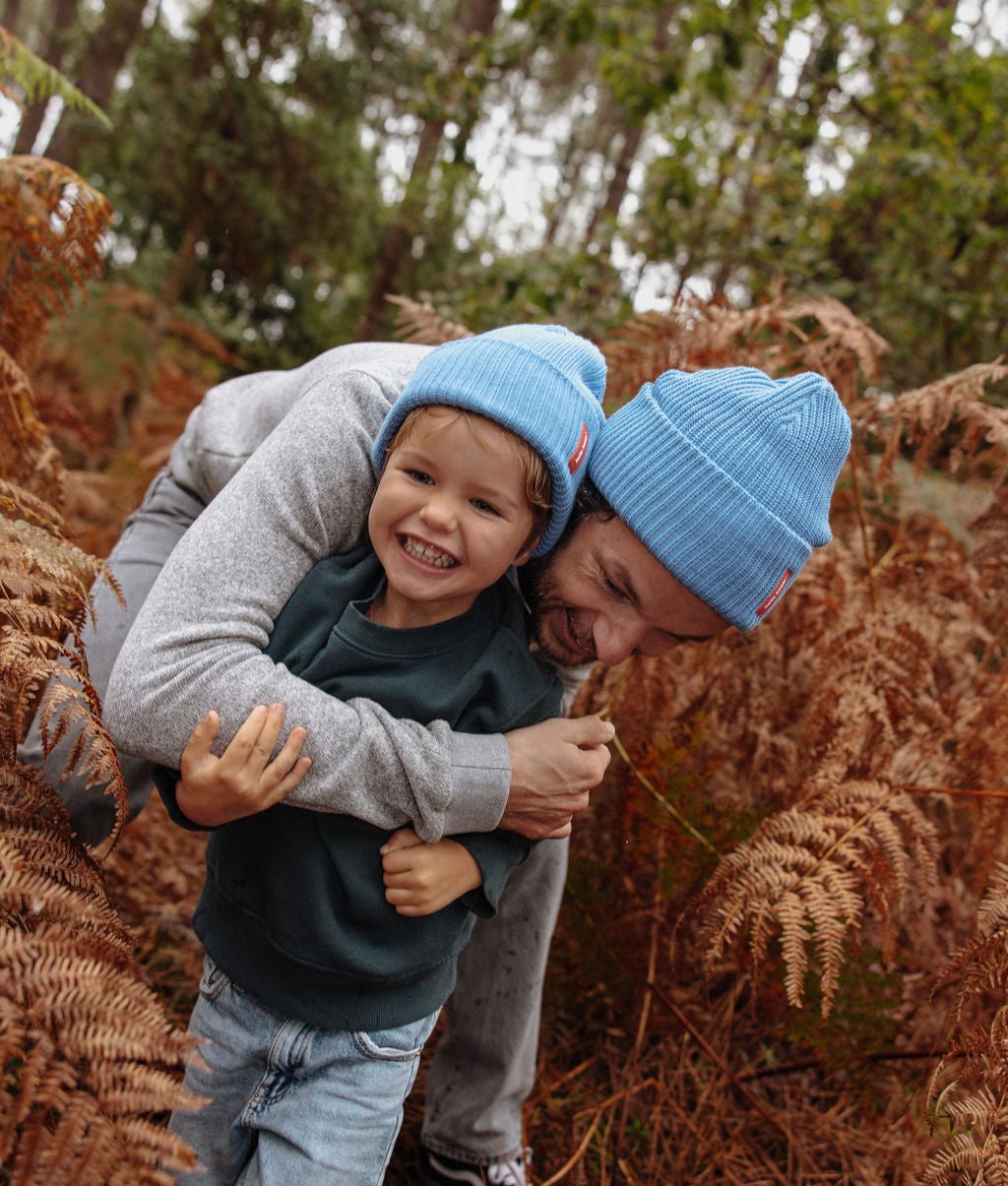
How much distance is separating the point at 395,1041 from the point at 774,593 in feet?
3.60

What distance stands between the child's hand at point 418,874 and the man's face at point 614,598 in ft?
1.54

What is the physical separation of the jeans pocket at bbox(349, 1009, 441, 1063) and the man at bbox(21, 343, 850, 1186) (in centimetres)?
40

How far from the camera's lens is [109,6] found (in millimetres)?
8195

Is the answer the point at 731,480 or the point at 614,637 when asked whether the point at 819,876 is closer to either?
the point at 614,637

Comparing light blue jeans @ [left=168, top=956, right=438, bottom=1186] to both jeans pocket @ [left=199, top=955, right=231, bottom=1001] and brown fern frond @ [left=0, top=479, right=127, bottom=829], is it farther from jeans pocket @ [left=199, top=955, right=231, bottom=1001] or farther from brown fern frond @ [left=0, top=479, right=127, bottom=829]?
brown fern frond @ [left=0, top=479, right=127, bottom=829]

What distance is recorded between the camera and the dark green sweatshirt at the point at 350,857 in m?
1.70

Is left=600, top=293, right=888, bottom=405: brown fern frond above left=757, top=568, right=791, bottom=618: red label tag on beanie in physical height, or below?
above

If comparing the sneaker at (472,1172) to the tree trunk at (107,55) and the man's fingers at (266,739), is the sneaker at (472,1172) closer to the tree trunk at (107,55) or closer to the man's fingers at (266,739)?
the man's fingers at (266,739)

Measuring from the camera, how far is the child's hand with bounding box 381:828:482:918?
1.66 metres

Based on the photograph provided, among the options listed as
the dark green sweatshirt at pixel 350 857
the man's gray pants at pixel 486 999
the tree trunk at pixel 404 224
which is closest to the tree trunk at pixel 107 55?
the tree trunk at pixel 404 224

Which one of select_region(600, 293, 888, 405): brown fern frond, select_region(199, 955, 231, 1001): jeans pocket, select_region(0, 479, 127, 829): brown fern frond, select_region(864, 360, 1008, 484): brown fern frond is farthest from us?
select_region(600, 293, 888, 405): brown fern frond

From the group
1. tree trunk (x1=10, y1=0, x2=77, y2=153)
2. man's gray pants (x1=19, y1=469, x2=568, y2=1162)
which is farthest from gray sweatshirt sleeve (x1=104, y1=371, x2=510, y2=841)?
tree trunk (x1=10, y1=0, x2=77, y2=153)

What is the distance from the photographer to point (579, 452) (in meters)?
1.73

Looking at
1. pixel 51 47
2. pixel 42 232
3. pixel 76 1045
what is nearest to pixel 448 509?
pixel 76 1045
